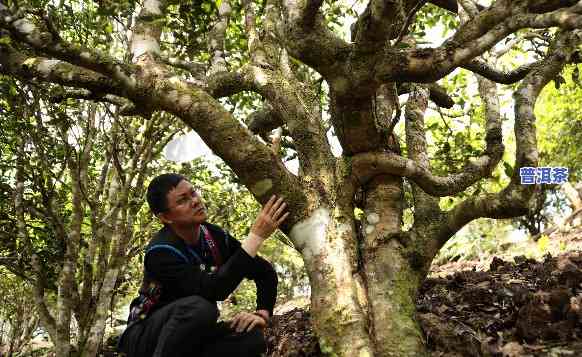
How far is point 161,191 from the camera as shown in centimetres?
327

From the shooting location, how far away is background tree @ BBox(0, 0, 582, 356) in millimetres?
3090

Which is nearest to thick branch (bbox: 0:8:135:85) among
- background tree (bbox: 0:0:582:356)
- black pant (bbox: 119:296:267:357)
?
background tree (bbox: 0:0:582:356)

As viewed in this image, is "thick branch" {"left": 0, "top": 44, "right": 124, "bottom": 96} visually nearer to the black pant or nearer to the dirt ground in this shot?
the black pant

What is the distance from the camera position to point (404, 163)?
150 inches

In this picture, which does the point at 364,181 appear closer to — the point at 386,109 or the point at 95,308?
the point at 386,109

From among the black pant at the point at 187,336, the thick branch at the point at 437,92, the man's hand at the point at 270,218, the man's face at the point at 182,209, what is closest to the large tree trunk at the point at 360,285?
the man's hand at the point at 270,218

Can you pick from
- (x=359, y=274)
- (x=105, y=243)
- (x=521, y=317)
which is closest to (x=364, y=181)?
(x=359, y=274)

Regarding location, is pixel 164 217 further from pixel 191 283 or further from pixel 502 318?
pixel 502 318

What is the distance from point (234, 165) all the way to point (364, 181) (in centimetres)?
123

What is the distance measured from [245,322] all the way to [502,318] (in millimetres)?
2202

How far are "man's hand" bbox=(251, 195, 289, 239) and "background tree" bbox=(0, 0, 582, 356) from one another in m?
0.09

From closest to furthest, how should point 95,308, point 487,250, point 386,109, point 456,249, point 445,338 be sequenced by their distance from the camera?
point 445,338, point 386,109, point 95,308, point 487,250, point 456,249

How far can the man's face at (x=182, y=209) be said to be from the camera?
3.25 meters

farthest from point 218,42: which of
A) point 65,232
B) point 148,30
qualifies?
point 65,232
